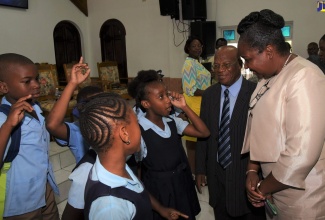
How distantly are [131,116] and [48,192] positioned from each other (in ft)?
3.02

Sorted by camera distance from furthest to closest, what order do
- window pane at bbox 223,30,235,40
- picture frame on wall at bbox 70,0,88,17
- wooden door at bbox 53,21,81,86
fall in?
picture frame on wall at bbox 70,0,88,17 → wooden door at bbox 53,21,81,86 → window pane at bbox 223,30,235,40

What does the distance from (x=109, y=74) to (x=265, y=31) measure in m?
5.48

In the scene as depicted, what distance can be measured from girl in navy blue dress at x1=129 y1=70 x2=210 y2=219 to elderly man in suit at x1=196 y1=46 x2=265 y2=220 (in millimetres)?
116

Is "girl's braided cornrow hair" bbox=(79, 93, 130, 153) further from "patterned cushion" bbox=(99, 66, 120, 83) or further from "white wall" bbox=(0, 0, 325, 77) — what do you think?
"patterned cushion" bbox=(99, 66, 120, 83)

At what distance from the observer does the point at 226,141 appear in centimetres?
160

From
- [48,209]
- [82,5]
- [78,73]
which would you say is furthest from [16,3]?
[48,209]

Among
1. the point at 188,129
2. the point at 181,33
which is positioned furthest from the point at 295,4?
the point at 188,129

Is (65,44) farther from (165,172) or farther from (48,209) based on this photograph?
(165,172)

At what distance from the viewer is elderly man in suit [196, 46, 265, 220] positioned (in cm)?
156

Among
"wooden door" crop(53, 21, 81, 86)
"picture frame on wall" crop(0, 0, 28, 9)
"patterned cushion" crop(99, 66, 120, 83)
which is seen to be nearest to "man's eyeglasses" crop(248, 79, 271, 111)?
"patterned cushion" crop(99, 66, 120, 83)

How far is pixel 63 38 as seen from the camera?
22.4 feet

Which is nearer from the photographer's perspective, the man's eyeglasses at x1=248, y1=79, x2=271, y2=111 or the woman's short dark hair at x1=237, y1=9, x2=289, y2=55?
the woman's short dark hair at x1=237, y1=9, x2=289, y2=55

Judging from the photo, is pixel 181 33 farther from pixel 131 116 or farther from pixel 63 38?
pixel 131 116

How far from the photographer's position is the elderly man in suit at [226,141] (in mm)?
1556
